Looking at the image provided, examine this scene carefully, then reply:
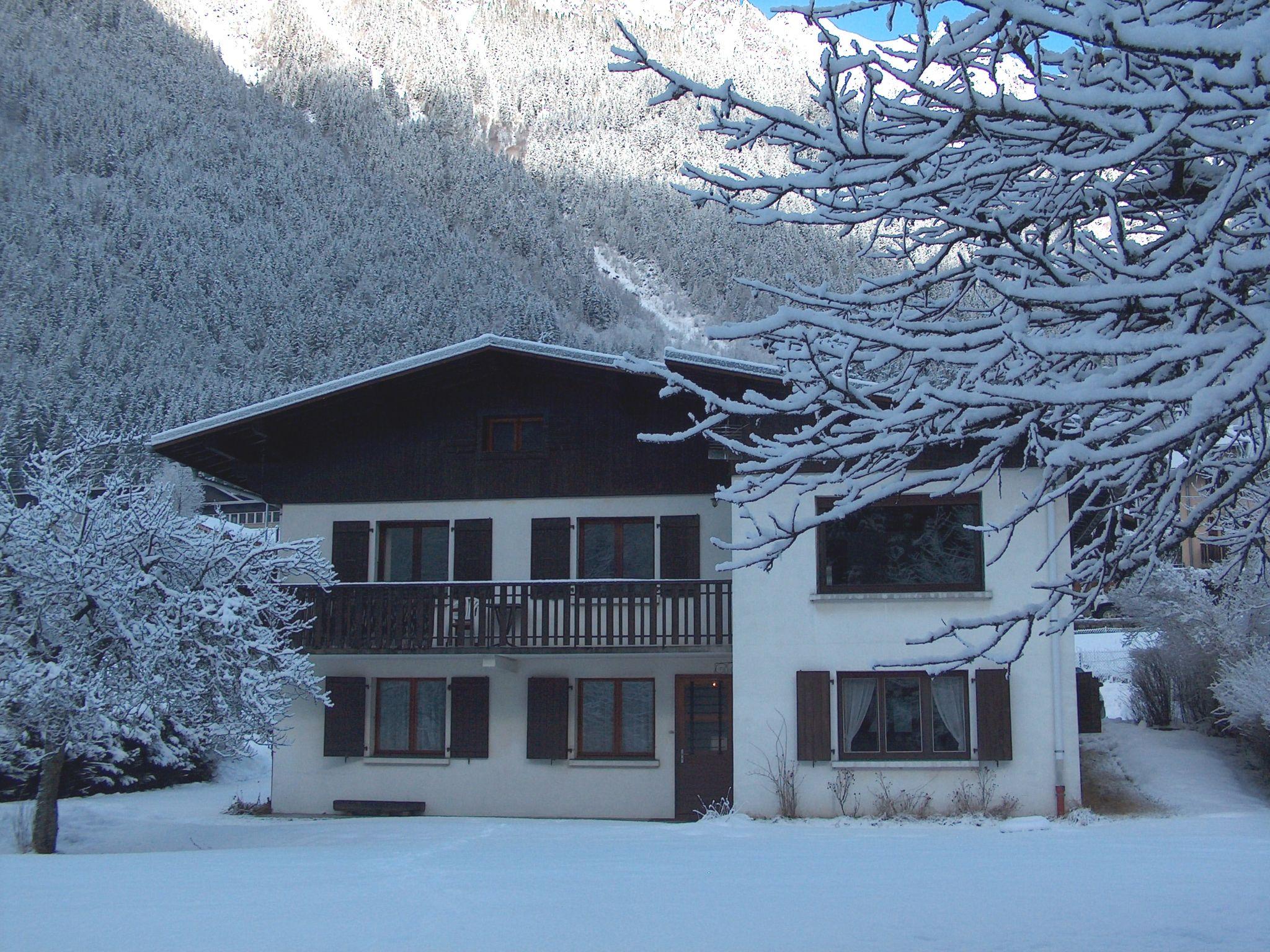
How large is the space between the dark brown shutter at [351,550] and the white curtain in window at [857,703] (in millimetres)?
7306

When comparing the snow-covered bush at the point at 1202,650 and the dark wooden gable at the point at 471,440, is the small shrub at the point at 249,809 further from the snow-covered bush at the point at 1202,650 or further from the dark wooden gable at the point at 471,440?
the snow-covered bush at the point at 1202,650

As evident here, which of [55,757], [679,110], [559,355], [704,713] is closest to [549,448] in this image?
[559,355]

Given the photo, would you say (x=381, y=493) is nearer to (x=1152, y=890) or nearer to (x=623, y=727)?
(x=623, y=727)

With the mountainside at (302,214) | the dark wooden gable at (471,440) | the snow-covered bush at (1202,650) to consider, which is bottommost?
the snow-covered bush at (1202,650)

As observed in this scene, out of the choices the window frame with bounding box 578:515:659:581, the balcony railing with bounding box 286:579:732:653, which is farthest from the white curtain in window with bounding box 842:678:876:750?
the window frame with bounding box 578:515:659:581

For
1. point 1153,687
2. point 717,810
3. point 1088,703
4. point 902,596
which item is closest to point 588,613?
point 717,810

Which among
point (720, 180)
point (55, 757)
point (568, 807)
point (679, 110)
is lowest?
point (568, 807)

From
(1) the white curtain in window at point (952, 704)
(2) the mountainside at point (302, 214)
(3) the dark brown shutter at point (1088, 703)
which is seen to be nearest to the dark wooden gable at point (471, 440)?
(1) the white curtain in window at point (952, 704)

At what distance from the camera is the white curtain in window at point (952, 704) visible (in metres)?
15.3

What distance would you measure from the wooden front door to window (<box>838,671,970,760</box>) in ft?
6.01

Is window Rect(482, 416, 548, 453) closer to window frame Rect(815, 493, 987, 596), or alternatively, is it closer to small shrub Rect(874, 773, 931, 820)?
window frame Rect(815, 493, 987, 596)

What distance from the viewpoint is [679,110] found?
7037 inches

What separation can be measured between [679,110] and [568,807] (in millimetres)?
172699

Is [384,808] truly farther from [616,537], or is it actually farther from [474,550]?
[616,537]
